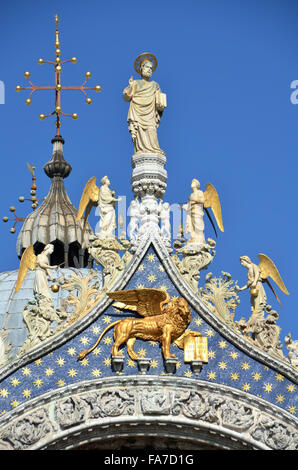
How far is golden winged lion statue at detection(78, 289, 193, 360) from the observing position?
2364 cm

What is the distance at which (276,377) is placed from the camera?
23.8 metres

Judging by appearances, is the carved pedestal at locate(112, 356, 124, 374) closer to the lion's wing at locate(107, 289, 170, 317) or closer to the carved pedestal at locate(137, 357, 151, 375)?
the carved pedestal at locate(137, 357, 151, 375)

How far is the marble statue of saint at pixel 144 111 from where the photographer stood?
2536 cm

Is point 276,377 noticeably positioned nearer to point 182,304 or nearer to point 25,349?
point 182,304

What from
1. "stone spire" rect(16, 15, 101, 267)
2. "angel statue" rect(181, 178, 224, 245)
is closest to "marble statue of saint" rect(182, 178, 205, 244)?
"angel statue" rect(181, 178, 224, 245)

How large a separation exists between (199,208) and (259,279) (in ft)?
5.05

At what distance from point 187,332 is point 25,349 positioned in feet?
7.91

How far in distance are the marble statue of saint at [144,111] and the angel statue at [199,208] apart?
886mm

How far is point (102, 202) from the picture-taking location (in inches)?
984

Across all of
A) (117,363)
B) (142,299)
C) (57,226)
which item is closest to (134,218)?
(142,299)

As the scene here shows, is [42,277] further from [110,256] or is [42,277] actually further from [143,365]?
[143,365]

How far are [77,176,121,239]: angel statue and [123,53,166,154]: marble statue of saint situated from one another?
834 millimetres

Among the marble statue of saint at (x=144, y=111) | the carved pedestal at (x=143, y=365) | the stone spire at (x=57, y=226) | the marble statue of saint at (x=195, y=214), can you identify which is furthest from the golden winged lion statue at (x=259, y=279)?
the stone spire at (x=57, y=226)

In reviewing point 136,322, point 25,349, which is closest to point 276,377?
point 136,322
